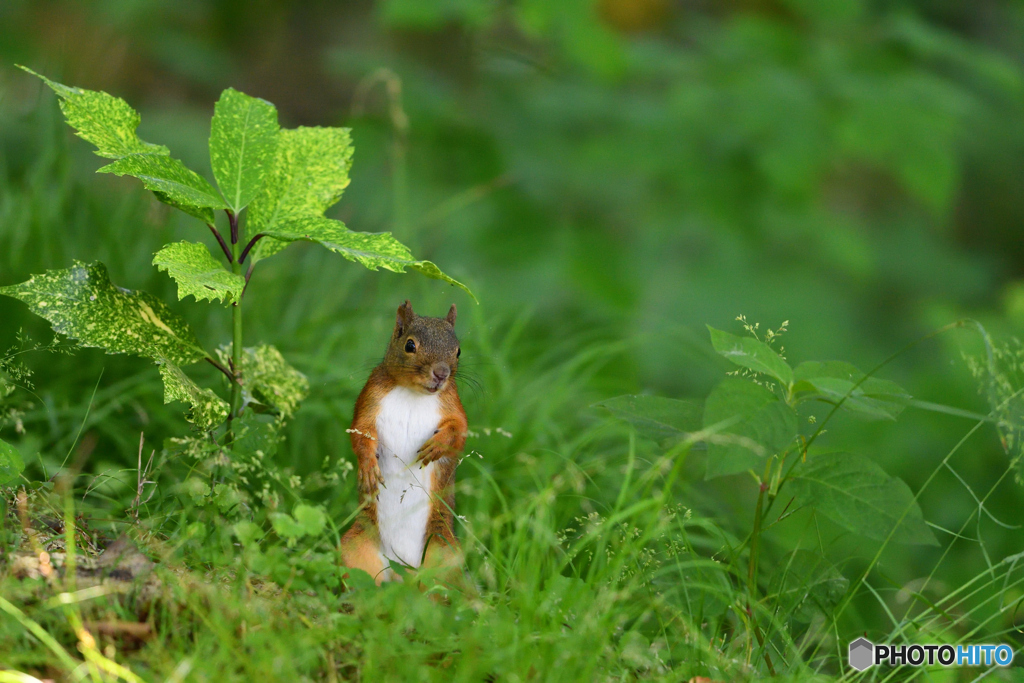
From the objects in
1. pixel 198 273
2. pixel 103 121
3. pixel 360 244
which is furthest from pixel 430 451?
pixel 103 121

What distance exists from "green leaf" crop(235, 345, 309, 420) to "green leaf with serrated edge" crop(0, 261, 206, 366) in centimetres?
11

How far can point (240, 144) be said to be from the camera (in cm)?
167

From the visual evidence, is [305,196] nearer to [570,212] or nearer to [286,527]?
[286,527]

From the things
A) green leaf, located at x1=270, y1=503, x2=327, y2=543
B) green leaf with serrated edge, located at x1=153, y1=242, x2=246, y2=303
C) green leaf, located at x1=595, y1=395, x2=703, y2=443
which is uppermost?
green leaf with serrated edge, located at x1=153, y1=242, x2=246, y2=303

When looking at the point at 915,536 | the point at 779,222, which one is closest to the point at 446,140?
the point at 779,222

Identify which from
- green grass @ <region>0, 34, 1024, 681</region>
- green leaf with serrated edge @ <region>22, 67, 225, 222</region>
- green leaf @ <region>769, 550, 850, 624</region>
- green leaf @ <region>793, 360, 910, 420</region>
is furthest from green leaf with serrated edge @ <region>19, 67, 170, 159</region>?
green leaf @ <region>769, 550, 850, 624</region>

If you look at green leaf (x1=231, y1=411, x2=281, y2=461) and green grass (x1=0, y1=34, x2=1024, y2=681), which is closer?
green grass (x1=0, y1=34, x2=1024, y2=681)

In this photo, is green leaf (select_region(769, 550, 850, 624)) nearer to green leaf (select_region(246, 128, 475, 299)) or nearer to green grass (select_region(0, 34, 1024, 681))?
green grass (select_region(0, 34, 1024, 681))

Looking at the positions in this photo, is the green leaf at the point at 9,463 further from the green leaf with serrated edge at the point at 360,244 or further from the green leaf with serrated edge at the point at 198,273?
the green leaf with serrated edge at the point at 360,244

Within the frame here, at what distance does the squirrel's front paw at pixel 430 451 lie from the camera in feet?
5.08

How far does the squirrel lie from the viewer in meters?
1.56

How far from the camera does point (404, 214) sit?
3.42 meters

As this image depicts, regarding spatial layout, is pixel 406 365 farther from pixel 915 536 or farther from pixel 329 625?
pixel 915 536

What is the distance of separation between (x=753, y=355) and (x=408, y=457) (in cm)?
66
